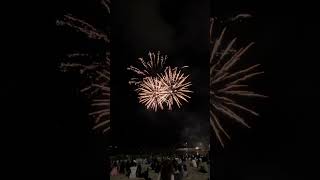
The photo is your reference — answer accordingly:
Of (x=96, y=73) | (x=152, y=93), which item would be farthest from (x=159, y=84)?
(x=96, y=73)

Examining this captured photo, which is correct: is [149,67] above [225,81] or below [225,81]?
above

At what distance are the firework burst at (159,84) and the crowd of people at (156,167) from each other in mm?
449

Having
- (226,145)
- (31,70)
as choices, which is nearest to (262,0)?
(226,145)

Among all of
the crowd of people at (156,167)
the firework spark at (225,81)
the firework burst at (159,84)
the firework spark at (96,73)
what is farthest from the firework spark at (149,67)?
the crowd of people at (156,167)

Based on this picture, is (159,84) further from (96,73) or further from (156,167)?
(156,167)

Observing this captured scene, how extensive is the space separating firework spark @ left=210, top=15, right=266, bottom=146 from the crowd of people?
38cm

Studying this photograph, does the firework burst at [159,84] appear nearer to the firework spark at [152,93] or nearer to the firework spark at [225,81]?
the firework spark at [152,93]

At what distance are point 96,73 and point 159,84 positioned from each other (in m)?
0.56

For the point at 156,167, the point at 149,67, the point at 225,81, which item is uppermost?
the point at 149,67

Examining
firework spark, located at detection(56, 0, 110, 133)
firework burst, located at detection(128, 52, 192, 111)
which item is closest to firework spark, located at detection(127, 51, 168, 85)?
firework burst, located at detection(128, 52, 192, 111)

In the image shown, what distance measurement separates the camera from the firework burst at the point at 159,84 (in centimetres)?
405

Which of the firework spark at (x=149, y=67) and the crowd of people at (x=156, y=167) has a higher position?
the firework spark at (x=149, y=67)

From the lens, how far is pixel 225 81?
4020mm

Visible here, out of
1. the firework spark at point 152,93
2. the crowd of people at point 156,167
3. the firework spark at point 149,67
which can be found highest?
the firework spark at point 149,67
